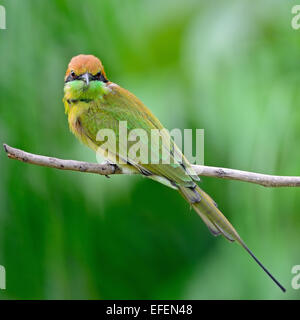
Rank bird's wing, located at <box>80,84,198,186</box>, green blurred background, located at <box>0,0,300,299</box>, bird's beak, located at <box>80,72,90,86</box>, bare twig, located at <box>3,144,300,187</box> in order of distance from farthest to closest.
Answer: green blurred background, located at <box>0,0,300,299</box>
bird's beak, located at <box>80,72,90,86</box>
bird's wing, located at <box>80,84,198,186</box>
bare twig, located at <box>3,144,300,187</box>

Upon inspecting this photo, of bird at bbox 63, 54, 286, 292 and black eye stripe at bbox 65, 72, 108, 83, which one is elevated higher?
black eye stripe at bbox 65, 72, 108, 83

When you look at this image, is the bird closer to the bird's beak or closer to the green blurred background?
the bird's beak

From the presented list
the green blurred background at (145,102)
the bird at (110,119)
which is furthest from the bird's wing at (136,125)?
the green blurred background at (145,102)

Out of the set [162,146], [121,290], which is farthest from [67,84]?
[121,290]

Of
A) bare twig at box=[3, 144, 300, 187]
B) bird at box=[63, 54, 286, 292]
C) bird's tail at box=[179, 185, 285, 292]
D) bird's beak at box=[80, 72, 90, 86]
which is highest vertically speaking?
bird's beak at box=[80, 72, 90, 86]

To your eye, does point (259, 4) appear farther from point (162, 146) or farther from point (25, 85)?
point (25, 85)

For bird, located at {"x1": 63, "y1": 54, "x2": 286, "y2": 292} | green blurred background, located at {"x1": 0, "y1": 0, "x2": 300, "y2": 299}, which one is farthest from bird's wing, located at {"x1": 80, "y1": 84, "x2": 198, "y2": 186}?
green blurred background, located at {"x1": 0, "y1": 0, "x2": 300, "y2": 299}

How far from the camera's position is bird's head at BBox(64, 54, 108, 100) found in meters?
2.22

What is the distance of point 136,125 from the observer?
2.16 metres

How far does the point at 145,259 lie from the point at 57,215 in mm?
621

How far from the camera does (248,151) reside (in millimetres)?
2453

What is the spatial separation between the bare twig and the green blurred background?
426mm

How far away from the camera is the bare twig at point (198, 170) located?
181 cm

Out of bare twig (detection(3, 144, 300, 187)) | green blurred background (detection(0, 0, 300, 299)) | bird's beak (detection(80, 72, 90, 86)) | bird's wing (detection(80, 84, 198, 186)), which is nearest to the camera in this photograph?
bare twig (detection(3, 144, 300, 187))
